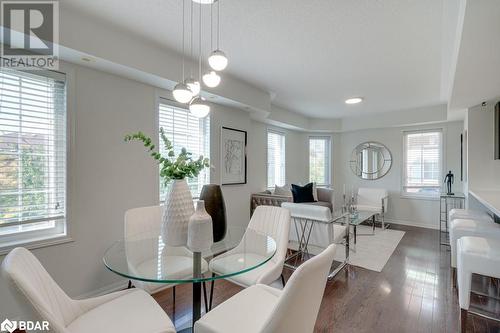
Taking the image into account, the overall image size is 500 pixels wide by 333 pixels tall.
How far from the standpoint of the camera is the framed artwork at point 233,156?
12.6ft

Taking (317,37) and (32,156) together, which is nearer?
(32,156)

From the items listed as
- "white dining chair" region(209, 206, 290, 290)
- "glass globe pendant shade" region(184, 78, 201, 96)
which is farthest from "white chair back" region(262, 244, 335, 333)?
→ "glass globe pendant shade" region(184, 78, 201, 96)

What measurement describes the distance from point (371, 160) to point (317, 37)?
15.0ft

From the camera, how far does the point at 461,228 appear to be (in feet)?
8.77

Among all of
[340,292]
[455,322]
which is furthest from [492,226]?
[340,292]

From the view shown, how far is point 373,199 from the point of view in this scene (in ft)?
18.3

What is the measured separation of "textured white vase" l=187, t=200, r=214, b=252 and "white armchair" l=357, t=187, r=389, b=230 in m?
4.67

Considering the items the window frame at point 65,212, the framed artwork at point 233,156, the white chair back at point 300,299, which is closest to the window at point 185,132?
the framed artwork at point 233,156

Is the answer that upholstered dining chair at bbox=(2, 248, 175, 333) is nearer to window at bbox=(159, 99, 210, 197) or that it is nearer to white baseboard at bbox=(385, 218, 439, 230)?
window at bbox=(159, 99, 210, 197)

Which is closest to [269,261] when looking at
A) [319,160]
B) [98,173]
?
[98,173]

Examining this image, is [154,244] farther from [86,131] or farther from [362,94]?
[362,94]

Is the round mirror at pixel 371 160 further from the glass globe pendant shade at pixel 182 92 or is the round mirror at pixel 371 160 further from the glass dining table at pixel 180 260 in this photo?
the glass globe pendant shade at pixel 182 92

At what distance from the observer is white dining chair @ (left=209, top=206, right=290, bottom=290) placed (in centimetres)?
173

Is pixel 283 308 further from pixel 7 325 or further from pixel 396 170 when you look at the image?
pixel 396 170
